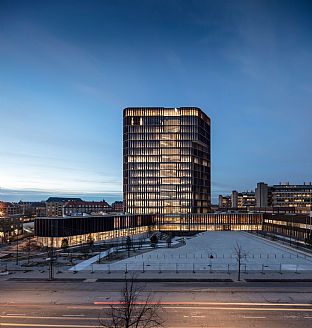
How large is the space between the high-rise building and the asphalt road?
123 meters

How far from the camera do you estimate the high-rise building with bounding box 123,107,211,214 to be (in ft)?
575

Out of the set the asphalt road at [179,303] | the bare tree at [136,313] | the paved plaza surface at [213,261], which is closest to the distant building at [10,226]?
the paved plaza surface at [213,261]

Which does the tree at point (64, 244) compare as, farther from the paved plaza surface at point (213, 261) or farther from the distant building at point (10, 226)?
the distant building at point (10, 226)

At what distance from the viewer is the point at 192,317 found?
119 ft

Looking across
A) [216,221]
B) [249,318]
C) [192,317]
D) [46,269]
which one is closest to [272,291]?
[249,318]

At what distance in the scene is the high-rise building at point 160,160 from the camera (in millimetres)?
175250

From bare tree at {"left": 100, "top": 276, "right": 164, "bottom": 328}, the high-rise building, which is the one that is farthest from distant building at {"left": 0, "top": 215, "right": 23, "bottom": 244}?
bare tree at {"left": 100, "top": 276, "right": 164, "bottom": 328}

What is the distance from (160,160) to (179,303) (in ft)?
446

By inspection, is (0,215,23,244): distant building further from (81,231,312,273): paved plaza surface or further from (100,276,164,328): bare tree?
(100,276,164,328): bare tree

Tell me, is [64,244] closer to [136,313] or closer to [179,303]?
[179,303]

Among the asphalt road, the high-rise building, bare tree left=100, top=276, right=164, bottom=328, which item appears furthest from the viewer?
the high-rise building

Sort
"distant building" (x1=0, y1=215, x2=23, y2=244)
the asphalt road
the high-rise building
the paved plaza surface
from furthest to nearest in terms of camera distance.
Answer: the high-rise building → "distant building" (x1=0, y1=215, x2=23, y2=244) → the paved plaza surface → the asphalt road

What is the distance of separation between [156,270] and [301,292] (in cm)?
2652

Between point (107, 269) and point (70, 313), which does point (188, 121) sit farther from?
point (70, 313)
